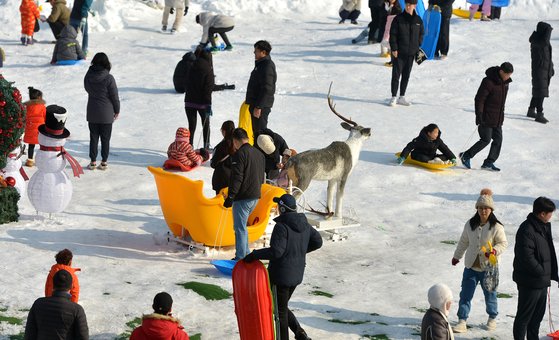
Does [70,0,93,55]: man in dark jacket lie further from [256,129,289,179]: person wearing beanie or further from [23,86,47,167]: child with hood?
[256,129,289,179]: person wearing beanie

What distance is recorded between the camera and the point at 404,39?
19.3 m

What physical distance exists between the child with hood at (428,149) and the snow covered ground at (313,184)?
0.27 m

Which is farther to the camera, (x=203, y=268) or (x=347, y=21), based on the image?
(x=347, y=21)

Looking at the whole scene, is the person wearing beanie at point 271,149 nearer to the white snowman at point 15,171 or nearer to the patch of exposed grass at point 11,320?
the white snowman at point 15,171

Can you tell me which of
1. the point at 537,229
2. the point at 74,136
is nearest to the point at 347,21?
the point at 74,136

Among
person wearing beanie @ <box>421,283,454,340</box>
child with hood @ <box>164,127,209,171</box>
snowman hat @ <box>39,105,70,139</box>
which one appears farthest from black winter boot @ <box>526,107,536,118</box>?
person wearing beanie @ <box>421,283,454,340</box>

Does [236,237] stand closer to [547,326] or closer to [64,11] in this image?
[547,326]

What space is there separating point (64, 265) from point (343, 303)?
2.92m

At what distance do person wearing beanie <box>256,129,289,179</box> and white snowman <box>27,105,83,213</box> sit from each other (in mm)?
2418

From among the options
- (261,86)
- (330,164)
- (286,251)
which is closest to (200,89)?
(261,86)

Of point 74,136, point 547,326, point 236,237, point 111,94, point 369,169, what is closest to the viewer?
point 547,326

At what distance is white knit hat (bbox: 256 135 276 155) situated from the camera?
14.3 meters

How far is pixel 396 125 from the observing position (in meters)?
19.0

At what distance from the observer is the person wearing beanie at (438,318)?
8562mm
